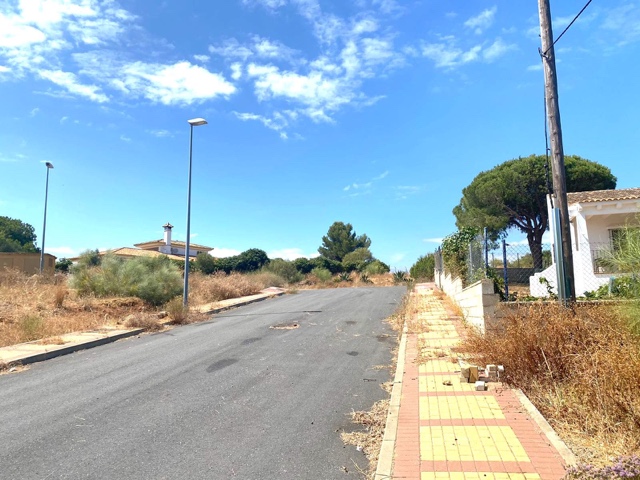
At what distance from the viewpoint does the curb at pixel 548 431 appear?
3.75m

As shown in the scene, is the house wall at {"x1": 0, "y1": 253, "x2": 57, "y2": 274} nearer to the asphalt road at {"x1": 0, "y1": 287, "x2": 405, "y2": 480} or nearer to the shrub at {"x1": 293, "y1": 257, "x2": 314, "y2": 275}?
the shrub at {"x1": 293, "y1": 257, "x2": 314, "y2": 275}

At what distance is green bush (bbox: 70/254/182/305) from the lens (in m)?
17.8

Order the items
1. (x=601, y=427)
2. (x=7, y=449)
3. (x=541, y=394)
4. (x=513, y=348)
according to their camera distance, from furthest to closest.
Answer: (x=513, y=348) → (x=541, y=394) → (x=7, y=449) → (x=601, y=427)

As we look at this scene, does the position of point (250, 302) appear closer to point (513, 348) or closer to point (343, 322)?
point (343, 322)

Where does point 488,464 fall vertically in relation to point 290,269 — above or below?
below

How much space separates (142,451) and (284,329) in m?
8.50

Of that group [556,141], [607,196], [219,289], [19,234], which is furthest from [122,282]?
[19,234]

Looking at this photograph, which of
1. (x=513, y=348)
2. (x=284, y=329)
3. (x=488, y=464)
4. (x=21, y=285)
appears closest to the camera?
(x=488, y=464)

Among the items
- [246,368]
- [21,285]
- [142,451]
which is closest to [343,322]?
[246,368]

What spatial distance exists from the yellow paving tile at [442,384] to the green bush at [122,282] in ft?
46.7

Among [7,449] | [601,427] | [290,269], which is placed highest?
[290,269]

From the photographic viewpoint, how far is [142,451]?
14.5 feet

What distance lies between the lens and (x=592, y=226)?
56.0ft

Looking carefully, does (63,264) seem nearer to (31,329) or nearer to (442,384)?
(31,329)
